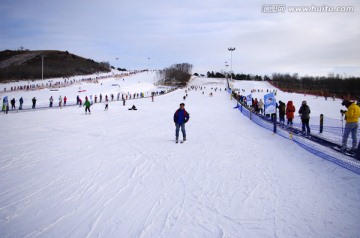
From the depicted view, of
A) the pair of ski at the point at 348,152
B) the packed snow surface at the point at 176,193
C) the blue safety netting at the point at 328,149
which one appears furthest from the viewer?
the pair of ski at the point at 348,152

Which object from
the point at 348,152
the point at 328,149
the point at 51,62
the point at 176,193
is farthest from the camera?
the point at 51,62

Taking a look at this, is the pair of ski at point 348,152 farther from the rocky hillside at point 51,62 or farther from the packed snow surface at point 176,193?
the rocky hillside at point 51,62

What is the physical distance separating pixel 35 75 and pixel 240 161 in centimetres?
8050

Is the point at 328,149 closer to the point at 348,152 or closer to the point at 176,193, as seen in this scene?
the point at 348,152

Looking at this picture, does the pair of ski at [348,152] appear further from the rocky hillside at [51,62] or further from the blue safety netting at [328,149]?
the rocky hillside at [51,62]

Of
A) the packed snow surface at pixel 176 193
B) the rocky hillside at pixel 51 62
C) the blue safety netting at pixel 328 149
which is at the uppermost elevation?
the rocky hillside at pixel 51 62

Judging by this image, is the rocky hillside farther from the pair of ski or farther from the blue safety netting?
the pair of ski

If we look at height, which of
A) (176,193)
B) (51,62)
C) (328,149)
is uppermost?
(51,62)

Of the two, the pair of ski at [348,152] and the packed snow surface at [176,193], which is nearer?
the packed snow surface at [176,193]

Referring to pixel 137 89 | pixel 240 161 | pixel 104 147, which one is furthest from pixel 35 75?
pixel 240 161

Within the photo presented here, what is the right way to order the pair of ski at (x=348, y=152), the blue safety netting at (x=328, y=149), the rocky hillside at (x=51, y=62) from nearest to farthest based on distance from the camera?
the blue safety netting at (x=328, y=149)
the pair of ski at (x=348, y=152)
the rocky hillside at (x=51, y=62)

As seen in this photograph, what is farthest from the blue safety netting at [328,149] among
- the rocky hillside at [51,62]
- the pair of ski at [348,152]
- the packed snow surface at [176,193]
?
the rocky hillside at [51,62]

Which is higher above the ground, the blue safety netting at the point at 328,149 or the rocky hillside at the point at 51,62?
the rocky hillside at the point at 51,62

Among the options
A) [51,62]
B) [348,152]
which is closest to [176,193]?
[348,152]
